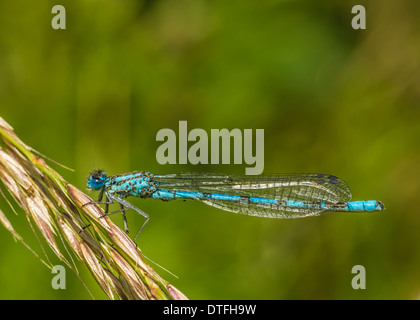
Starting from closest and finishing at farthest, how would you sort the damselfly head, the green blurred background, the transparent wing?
the damselfly head
the transparent wing
the green blurred background

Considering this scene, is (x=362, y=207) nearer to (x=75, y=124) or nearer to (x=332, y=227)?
(x=332, y=227)

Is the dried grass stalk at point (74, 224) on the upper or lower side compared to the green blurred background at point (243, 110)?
lower

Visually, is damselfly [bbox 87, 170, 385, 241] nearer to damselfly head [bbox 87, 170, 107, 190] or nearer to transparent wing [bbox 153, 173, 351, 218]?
transparent wing [bbox 153, 173, 351, 218]

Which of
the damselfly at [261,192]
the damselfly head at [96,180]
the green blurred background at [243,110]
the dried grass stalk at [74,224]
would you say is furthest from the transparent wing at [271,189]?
the dried grass stalk at [74,224]

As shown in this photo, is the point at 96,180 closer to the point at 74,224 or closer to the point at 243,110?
the point at 74,224

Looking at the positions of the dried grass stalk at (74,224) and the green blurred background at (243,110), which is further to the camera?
the green blurred background at (243,110)

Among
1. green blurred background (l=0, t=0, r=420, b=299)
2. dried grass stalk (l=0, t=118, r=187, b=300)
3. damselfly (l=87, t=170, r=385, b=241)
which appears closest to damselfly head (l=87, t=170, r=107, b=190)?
damselfly (l=87, t=170, r=385, b=241)

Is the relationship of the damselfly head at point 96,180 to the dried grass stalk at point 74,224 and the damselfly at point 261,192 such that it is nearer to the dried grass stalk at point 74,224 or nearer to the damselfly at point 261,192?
the damselfly at point 261,192
